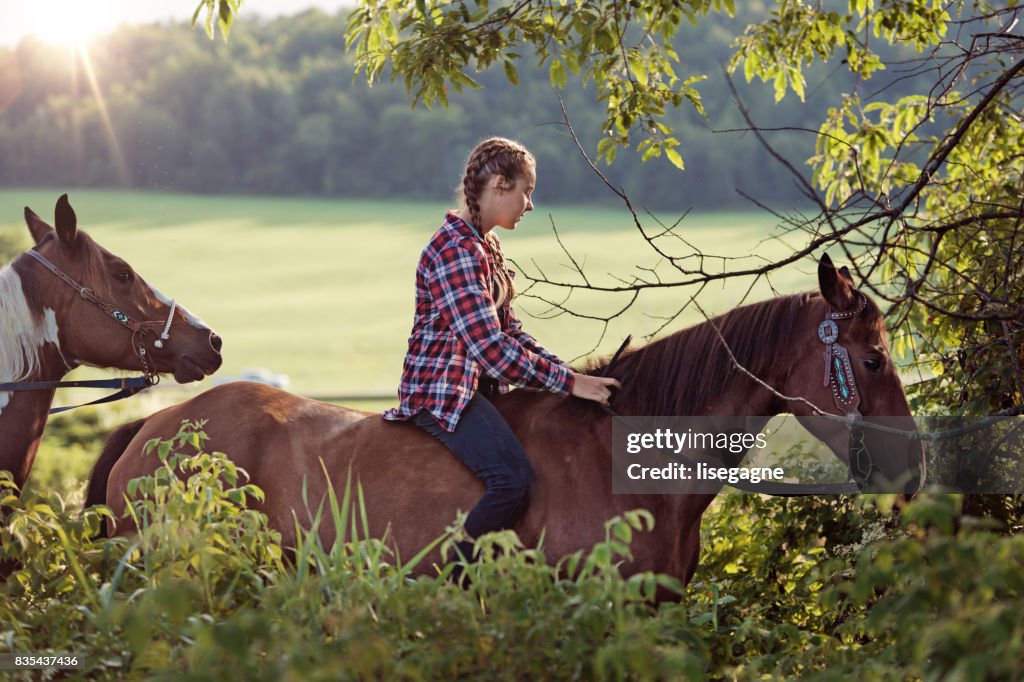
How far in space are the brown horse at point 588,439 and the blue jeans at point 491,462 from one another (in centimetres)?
8

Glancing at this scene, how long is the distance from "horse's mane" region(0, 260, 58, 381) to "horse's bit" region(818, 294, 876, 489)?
3.19 meters

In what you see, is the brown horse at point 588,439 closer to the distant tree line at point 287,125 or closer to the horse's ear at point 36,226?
the horse's ear at point 36,226

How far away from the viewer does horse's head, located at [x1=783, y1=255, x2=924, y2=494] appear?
3.70 meters

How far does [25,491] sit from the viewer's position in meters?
3.49

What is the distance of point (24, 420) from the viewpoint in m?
4.16

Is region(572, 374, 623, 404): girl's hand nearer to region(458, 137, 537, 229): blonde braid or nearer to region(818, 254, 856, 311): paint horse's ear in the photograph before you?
region(458, 137, 537, 229): blonde braid

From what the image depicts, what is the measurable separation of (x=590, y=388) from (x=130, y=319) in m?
2.07

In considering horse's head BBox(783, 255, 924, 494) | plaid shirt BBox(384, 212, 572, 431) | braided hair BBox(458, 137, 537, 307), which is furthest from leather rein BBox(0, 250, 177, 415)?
horse's head BBox(783, 255, 924, 494)

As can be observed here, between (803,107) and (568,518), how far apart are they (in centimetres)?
4831

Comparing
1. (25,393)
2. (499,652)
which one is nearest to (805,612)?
(499,652)

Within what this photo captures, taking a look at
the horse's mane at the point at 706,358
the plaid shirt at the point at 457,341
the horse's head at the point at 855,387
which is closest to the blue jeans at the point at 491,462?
the plaid shirt at the point at 457,341

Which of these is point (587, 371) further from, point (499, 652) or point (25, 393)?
point (25, 393)

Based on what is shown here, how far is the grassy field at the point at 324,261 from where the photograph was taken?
52.5 meters
